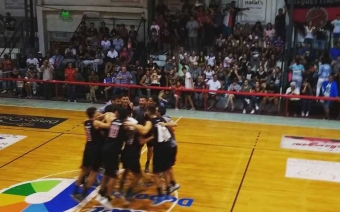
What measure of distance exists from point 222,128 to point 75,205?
6.10m

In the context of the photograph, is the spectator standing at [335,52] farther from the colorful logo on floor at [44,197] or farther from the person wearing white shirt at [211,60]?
the colorful logo on floor at [44,197]

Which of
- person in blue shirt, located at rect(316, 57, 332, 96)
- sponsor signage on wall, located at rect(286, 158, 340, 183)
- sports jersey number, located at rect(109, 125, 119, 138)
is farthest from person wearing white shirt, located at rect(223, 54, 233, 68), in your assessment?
sports jersey number, located at rect(109, 125, 119, 138)

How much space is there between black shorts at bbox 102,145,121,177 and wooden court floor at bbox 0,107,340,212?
2.00ft

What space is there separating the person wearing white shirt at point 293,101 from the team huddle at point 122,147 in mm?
7218

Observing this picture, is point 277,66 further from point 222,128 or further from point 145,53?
point 145,53

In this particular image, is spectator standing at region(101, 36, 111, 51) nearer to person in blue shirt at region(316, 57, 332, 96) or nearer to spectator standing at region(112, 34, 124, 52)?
spectator standing at region(112, 34, 124, 52)

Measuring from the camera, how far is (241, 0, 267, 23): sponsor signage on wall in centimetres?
1870

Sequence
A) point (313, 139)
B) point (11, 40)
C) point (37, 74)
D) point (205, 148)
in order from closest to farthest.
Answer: point (205, 148)
point (313, 139)
point (37, 74)
point (11, 40)

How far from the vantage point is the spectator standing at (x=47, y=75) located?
16.3m

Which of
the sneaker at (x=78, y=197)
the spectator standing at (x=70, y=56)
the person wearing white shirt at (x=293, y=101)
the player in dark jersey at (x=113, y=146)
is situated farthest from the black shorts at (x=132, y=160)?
the spectator standing at (x=70, y=56)

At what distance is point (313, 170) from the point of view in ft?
31.0

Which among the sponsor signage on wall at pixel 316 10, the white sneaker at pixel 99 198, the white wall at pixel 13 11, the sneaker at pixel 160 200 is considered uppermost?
the white wall at pixel 13 11

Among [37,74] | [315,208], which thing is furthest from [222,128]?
[37,74]

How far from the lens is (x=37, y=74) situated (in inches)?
664
